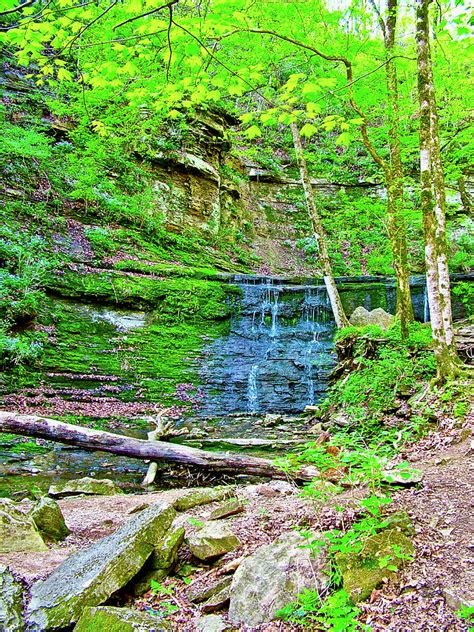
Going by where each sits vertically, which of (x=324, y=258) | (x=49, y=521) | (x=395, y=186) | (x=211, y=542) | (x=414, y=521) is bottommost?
(x=49, y=521)

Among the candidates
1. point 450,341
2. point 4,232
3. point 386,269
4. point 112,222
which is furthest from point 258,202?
point 450,341

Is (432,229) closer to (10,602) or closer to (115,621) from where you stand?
(115,621)

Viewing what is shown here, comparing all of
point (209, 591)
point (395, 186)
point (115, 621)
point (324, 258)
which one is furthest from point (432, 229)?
point (115, 621)

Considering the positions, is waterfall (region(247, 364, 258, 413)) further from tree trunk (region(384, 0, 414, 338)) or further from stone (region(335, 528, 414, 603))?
stone (region(335, 528, 414, 603))

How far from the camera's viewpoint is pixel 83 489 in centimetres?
534

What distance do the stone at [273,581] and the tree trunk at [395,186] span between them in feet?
20.9

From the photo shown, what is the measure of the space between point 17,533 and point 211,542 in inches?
66.0

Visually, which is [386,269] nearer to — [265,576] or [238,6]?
[238,6]

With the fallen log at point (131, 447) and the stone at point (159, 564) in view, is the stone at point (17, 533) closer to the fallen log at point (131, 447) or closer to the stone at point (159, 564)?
the stone at point (159, 564)

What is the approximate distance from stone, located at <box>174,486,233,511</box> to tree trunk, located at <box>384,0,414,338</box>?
16.5 feet

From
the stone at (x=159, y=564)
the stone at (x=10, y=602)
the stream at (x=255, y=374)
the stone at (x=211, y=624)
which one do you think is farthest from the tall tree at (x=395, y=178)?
the stone at (x=10, y=602)

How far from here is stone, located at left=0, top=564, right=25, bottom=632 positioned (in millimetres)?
2246

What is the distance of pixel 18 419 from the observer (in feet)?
18.0

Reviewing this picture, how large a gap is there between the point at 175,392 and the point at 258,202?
1505 centimetres
